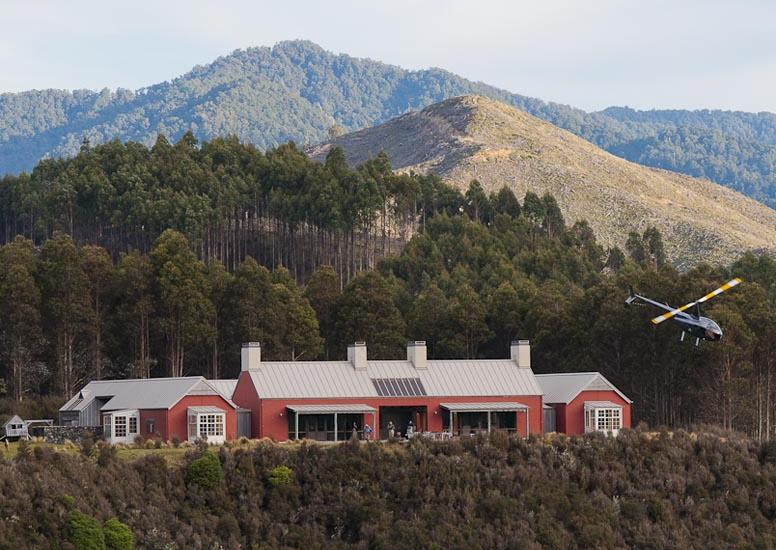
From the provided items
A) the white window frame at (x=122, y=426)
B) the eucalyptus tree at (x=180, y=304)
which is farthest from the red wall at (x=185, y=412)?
the eucalyptus tree at (x=180, y=304)

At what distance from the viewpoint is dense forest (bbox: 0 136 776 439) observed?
289ft

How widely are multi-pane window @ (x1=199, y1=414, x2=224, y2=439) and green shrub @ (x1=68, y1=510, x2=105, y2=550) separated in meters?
21.1

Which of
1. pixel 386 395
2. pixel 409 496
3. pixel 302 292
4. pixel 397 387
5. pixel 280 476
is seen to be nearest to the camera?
pixel 280 476

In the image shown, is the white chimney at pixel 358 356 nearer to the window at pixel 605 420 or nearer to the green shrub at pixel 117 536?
the window at pixel 605 420

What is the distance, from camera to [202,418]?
239 feet

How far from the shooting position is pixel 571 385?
8062cm

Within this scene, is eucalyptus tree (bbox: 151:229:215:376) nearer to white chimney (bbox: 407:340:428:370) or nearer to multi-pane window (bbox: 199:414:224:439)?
white chimney (bbox: 407:340:428:370)

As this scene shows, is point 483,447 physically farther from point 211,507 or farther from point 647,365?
point 647,365

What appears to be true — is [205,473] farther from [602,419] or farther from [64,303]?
[64,303]

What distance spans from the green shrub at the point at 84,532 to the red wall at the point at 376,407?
2330 centimetres

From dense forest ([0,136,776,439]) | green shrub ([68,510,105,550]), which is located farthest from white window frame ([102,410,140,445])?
green shrub ([68,510,105,550])

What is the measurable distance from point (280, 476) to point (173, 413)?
15522mm

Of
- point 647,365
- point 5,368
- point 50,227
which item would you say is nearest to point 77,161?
point 50,227

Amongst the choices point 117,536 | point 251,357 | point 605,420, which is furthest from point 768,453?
point 117,536
